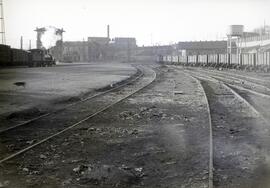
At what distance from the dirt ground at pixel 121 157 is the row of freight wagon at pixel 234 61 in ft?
88.0

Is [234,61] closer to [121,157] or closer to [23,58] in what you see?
[23,58]

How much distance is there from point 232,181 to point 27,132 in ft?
18.8

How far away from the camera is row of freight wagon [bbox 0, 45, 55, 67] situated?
150 ft

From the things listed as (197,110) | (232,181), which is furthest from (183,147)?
(197,110)

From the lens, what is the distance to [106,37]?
534ft

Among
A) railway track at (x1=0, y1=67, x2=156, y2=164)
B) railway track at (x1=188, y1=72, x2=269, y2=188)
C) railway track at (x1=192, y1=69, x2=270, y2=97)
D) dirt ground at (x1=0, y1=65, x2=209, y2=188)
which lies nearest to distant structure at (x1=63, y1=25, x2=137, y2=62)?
railway track at (x1=192, y1=69, x2=270, y2=97)

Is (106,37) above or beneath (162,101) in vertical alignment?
above

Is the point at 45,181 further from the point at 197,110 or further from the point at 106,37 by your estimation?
the point at 106,37

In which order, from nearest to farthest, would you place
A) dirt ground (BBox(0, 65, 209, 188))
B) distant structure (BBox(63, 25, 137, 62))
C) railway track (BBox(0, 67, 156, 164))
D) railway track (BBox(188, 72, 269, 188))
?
dirt ground (BBox(0, 65, 209, 188)), railway track (BBox(188, 72, 269, 188)), railway track (BBox(0, 67, 156, 164)), distant structure (BBox(63, 25, 137, 62))

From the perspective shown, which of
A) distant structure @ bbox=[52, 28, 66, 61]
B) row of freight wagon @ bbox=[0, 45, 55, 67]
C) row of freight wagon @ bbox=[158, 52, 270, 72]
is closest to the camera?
row of freight wagon @ bbox=[158, 52, 270, 72]

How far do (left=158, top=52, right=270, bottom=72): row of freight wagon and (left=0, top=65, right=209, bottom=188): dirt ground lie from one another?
26.8 meters

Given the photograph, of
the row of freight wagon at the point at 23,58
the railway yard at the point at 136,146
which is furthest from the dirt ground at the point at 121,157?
the row of freight wagon at the point at 23,58

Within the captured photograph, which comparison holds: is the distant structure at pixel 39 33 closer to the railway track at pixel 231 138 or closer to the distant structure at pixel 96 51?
the distant structure at pixel 96 51

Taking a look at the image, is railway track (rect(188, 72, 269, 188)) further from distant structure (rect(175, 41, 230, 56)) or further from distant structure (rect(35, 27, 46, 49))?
distant structure (rect(175, 41, 230, 56))
